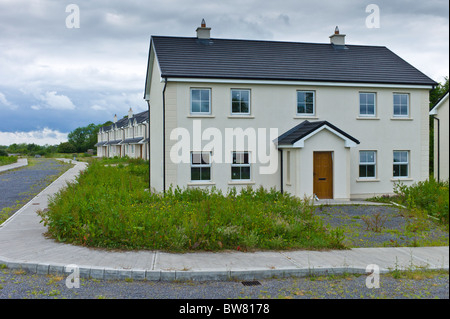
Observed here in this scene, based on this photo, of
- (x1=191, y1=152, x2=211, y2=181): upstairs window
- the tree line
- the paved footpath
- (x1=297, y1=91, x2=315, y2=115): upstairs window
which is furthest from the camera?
the tree line

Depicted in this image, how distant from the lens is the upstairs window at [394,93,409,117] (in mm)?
21453

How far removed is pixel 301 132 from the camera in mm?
18938

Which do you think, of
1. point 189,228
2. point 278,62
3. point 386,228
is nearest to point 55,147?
point 278,62

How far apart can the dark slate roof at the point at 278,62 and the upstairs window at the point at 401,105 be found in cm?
76

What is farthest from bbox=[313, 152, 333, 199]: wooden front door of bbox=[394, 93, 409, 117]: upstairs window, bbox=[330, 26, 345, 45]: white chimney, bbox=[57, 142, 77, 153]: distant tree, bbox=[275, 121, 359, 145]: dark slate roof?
bbox=[57, 142, 77, 153]: distant tree

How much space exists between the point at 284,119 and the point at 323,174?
3.14m

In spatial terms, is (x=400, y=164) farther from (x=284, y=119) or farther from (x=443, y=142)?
(x=443, y=142)

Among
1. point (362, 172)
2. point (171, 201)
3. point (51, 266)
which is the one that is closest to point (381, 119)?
point (362, 172)

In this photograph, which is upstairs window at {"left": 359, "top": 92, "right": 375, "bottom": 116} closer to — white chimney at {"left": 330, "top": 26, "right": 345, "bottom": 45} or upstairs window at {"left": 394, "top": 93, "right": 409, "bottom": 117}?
upstairs window at {"left": 394, "top": 93, "right": 409, "bottom": 117}

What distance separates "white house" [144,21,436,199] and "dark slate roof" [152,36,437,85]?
5 centimetres

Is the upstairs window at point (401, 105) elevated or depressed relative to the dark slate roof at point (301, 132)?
elevated

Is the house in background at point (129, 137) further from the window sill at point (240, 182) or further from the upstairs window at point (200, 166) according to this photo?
the window sill at point (240, 182)

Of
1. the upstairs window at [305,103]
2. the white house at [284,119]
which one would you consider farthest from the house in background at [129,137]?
the upstairs window at [305,103]

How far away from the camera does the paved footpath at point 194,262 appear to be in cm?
738
